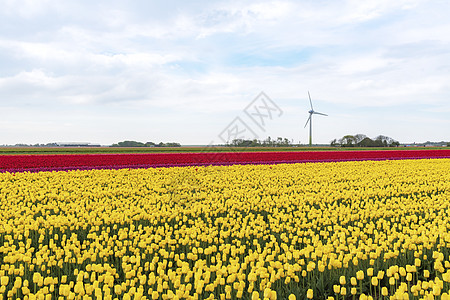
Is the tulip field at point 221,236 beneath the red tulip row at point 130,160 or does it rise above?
beneath

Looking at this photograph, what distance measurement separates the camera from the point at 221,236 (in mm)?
7047

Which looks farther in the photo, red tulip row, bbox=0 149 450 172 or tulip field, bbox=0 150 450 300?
red tulip row, bbox=0 149 450 172

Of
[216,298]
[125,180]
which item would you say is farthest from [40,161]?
[216,298]

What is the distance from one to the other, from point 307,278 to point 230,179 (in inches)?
441

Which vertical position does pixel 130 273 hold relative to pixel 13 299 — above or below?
above

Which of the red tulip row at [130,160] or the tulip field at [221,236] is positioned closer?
the tulip field at [221,236]

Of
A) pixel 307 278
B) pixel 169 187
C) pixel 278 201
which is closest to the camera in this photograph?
pixel 307 278

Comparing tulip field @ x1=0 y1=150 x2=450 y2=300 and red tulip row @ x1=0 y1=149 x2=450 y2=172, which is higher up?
red tulip row @ x1=0 y1=149 x2=450 y2=172

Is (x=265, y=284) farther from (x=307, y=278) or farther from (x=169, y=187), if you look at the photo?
(x=169, y=187)

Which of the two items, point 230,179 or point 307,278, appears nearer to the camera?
point 307,278

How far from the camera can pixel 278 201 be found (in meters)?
10.9

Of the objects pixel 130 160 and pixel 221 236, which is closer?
pixel 221 236

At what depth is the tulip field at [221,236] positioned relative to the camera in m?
4.80

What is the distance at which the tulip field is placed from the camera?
4797 mm
